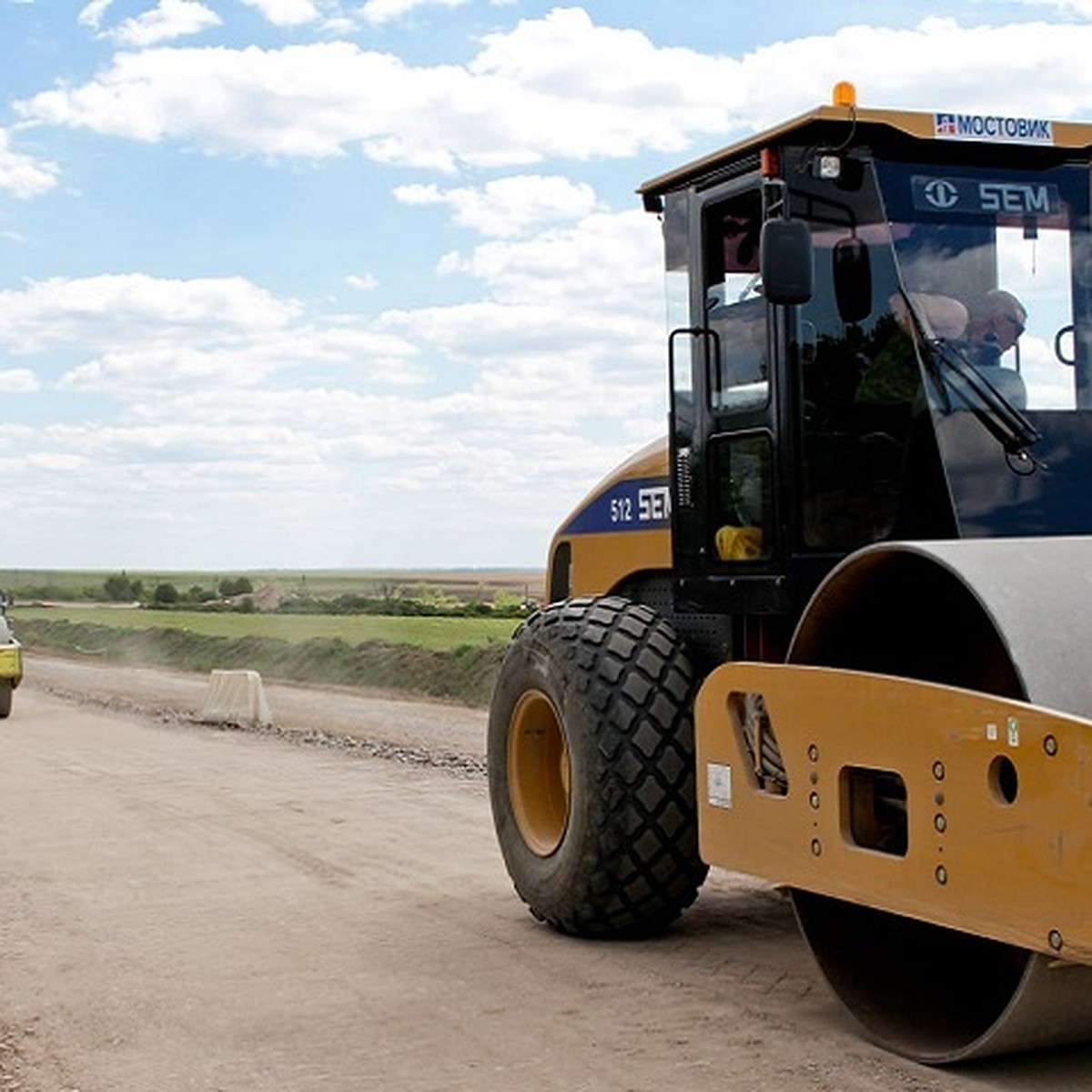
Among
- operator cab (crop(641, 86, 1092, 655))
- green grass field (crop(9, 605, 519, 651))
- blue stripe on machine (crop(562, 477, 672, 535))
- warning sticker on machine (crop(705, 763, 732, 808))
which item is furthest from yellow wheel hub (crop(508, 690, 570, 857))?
green grass field (crop(9, 605, 519, 651))

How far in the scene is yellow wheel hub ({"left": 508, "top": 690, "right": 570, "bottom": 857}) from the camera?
7.82 m

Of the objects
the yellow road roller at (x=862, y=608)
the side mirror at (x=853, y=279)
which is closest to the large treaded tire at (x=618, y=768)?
the yellow road roller at (x=862, y=608)

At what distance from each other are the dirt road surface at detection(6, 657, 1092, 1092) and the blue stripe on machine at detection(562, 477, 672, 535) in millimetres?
1670

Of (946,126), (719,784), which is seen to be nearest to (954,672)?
(719,784)

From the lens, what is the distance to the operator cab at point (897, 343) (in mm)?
6230

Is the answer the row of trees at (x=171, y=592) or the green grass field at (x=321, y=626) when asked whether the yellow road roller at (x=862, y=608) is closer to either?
the green grass field at (x=321, y=626)

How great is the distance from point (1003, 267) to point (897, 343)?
1.69 feet

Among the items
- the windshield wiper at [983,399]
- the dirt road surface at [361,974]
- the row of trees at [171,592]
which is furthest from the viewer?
the row of trees at [171,592]

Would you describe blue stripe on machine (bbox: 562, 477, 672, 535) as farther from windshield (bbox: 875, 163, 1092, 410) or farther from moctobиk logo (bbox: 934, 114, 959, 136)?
moctobиk logo (bbox: 934, 114, 959, 136)

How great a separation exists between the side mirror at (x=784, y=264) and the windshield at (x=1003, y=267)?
0.49 m

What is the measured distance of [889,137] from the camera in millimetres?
6496

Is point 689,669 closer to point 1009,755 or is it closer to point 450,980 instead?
point 450,980

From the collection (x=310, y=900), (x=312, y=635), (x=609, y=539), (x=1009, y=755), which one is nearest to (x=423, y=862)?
(x=310, y=900)

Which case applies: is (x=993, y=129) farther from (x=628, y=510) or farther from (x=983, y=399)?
(x=628, y=510)
